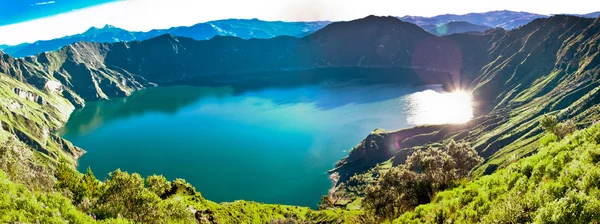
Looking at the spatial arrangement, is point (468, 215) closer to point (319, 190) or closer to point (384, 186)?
point (384, 186)

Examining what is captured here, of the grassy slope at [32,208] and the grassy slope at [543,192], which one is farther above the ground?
the grassy slope at [32,208]

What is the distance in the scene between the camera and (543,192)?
20.8m

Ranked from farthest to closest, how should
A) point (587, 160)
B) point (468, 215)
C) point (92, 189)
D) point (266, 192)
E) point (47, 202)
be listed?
1. point (266, 192)
2. point (92, 189)
3. point (47, 202)
4. point (468, 215)
5. point (587, 160)

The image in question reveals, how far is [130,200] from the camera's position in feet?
184

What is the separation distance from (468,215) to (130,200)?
4993 cm

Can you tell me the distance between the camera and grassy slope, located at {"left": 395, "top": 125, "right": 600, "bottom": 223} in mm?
17266

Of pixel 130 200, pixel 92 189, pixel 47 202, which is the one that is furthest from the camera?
pixel 92 189

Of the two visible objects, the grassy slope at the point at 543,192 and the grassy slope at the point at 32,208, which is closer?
the grassy slope at the point at 543,192

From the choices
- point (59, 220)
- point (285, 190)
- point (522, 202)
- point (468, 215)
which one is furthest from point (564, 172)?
point (285, 190)

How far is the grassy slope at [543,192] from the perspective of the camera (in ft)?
56.6

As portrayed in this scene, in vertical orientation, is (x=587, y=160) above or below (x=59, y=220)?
below

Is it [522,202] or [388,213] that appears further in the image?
[388,213]

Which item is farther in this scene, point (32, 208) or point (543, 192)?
point (32, 208)

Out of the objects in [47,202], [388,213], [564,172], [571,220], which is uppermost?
[388,213]
